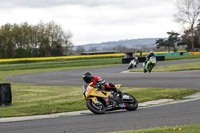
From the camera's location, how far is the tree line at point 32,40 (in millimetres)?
111000

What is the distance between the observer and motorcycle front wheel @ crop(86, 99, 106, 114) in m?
12.1

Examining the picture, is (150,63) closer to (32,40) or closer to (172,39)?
(32,40)

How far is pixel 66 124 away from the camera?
1033 cm

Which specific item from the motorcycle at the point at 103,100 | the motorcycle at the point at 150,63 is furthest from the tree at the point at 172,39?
the motorcycle at the point at 103,100

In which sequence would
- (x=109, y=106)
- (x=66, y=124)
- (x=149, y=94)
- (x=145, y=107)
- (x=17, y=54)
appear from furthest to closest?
1. (x=17, y=54)
2. (x=149, y=94)
3. (x=145, y=107)
4. (x=109, y=106)
5. (x=66, y=124)

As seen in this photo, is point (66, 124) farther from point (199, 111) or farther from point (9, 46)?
point (9, 46)

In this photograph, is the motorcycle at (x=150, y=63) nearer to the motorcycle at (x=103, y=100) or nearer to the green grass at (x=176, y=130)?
the motorcycle at (x=103, y=100)

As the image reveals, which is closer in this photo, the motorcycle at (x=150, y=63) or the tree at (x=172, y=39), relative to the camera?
the motorcycle at (x=150, y=63)

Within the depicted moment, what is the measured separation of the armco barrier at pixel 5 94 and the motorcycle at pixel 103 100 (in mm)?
3748

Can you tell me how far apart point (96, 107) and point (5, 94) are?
14.4 ft

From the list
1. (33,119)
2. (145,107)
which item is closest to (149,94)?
(145,107)

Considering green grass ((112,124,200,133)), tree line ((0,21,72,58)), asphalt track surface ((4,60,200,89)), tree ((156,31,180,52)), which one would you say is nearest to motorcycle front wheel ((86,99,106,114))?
green grass ((112,124,200,133))

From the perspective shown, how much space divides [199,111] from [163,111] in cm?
108

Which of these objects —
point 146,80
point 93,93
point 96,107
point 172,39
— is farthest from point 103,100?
point 172,39
